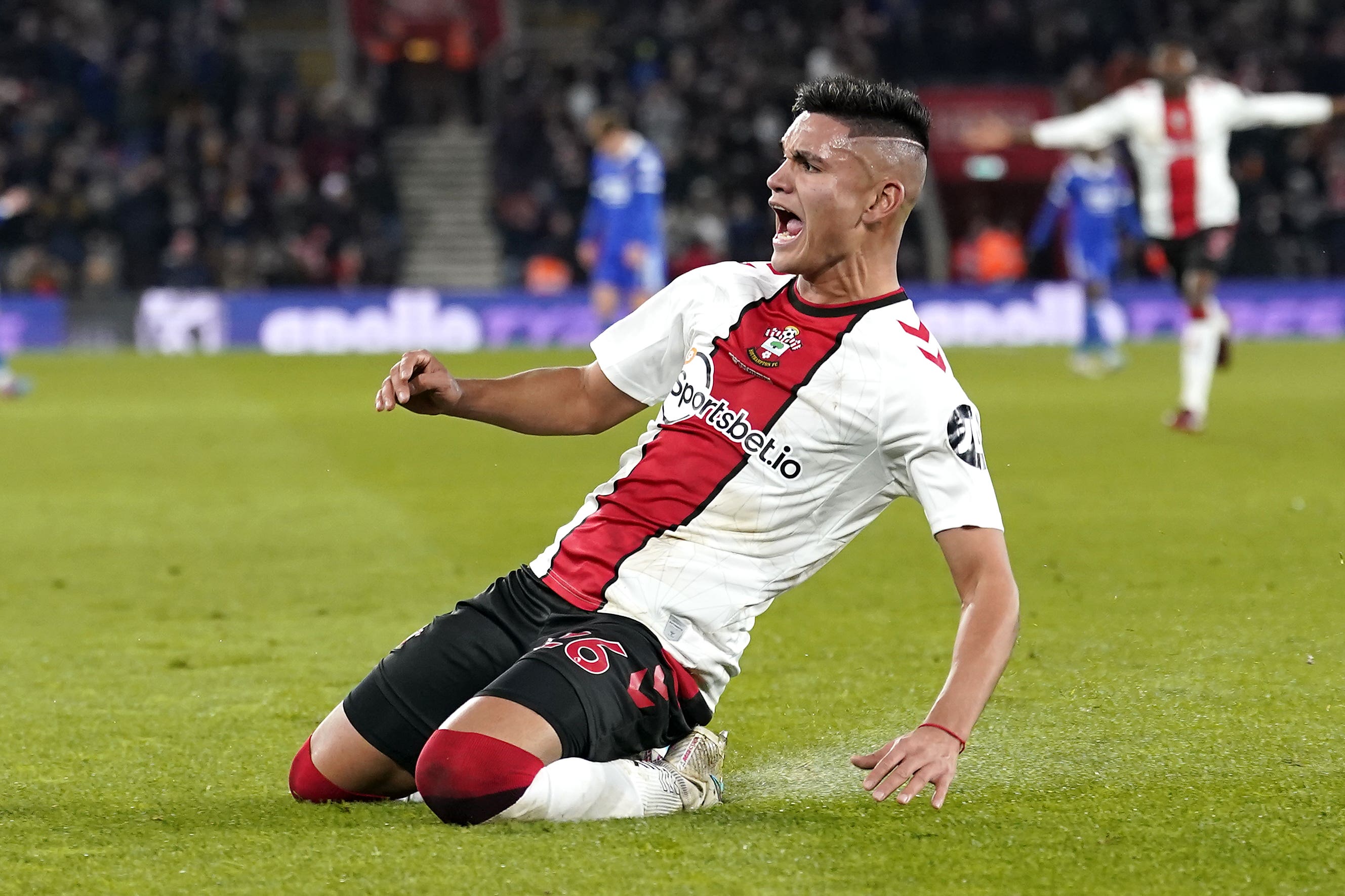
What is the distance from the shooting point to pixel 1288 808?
3.28 m

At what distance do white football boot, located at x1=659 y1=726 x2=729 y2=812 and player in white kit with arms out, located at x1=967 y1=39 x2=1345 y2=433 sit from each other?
7621 millimetres

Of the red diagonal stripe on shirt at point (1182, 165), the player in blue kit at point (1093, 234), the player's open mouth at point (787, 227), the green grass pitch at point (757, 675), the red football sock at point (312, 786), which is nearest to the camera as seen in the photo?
the green grass pitch at point (757, 675)

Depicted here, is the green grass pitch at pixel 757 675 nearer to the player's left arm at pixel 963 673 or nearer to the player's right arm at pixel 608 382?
the player's left arm at pixel 963 673

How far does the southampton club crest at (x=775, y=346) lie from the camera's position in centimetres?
338

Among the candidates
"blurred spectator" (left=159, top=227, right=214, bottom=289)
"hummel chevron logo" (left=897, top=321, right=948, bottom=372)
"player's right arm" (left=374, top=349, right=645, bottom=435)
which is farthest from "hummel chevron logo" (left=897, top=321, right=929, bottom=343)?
"blurred spectator" (left=159, top=227, right=214, bottom=289)

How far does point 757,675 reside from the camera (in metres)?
4.82

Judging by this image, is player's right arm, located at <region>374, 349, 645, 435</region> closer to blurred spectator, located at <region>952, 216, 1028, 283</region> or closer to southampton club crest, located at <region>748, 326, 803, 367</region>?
southampton club crest, located at <region>748, 326, 803, 367</region>

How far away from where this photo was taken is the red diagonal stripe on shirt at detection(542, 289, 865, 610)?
3.36m

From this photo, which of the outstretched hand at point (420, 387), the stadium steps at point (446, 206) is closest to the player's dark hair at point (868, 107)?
the outstretched hand at point (420, 387)

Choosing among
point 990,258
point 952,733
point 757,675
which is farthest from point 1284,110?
point 990,258

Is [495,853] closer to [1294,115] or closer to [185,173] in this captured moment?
[1294,115]

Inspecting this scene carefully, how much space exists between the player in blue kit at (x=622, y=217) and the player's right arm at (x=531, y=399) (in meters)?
12.7

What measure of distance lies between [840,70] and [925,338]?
23.3 metres

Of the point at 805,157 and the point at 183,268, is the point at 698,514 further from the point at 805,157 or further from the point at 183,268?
the point at 183,268
